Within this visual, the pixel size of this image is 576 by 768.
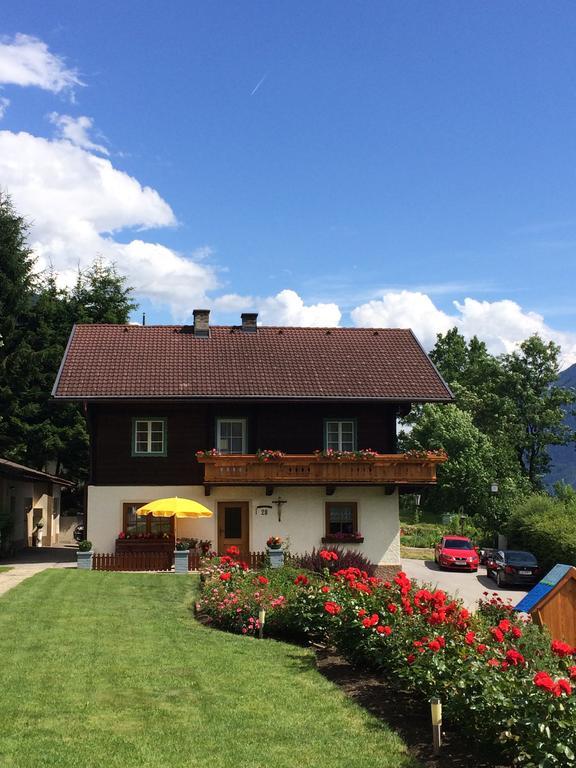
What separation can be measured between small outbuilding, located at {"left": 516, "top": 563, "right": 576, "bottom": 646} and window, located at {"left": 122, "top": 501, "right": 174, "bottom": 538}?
15120 mm

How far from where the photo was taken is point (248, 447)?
2725 cm

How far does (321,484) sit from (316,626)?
13.0 metres

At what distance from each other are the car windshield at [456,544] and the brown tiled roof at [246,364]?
28.4 feet

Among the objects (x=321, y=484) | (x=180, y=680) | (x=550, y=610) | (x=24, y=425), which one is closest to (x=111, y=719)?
(x=180, y=680)

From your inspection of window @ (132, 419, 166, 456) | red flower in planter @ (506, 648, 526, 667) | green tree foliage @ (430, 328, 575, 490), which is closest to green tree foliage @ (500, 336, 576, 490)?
green tree foliage @ (430, 328, 575, 490)

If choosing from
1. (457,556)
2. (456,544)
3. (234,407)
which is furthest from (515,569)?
(234,407)

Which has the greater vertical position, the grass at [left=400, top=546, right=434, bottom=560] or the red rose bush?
the red rose bush

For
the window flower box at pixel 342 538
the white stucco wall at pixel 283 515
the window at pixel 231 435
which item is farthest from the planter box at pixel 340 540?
the window at pixel 231 435

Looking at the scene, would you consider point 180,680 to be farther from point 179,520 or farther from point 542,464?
point 542,464

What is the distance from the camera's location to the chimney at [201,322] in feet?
100

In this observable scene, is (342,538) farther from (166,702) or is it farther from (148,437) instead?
(166,702)

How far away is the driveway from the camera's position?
25625 millimetres

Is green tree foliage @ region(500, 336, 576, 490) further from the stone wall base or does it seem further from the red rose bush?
the red rose bush

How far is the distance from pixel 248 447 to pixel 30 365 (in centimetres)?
1881
